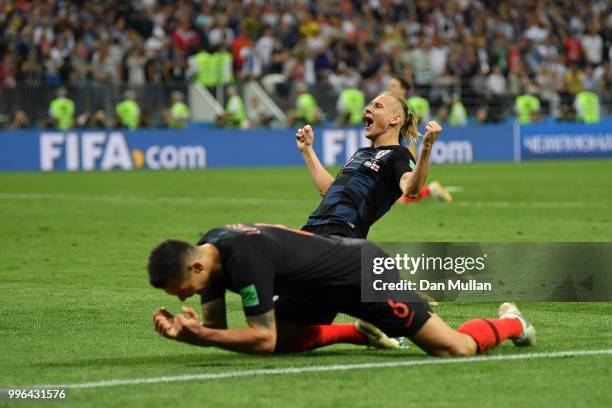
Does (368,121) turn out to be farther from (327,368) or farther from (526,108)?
(526,108)

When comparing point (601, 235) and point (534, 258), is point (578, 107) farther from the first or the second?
point (534, 258)

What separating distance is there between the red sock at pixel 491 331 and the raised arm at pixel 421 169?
109 centimetres

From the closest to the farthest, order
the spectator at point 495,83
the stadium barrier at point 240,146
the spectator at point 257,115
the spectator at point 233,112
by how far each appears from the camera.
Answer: the stadium barrier at point 240,146
the spectator at point 233,112
the spectator at point 257,115
the spectator at point 495,83

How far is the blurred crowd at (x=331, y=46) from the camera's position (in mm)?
33312

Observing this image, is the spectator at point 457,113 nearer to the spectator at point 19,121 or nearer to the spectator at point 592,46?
the spectator at point 592,46

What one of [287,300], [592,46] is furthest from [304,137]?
[592,46]

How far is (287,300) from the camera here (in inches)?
301

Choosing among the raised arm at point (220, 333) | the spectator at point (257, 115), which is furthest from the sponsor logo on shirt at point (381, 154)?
the spectator at point (257, 115)

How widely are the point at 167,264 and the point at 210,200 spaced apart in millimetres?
15697

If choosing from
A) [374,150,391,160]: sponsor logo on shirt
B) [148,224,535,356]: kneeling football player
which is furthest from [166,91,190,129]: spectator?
[148,224,535,356]: kneeling football player

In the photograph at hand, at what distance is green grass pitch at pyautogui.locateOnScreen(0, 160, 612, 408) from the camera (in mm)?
6449

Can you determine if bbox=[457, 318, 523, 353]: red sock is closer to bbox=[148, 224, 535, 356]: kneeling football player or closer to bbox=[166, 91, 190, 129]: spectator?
bbox=[148, 224, 535, 356]: kneeling football player

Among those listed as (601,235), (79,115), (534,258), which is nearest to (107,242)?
(601,235)

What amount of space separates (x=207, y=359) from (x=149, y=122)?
26331 mm
